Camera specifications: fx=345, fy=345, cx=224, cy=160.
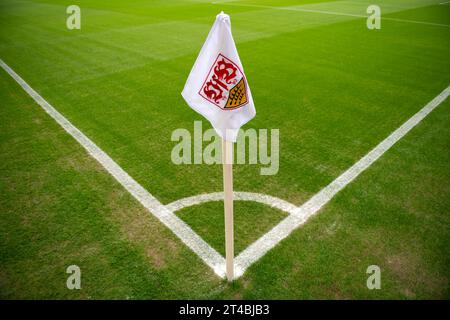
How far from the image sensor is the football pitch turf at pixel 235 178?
10.9 ft

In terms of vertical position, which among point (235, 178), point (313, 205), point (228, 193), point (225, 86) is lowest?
point (313, 205)

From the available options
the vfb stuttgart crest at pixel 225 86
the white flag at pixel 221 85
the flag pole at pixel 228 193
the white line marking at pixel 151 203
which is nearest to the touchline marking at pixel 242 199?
the white line marking at pixel 151 203

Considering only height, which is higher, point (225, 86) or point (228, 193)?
point (225, 86)

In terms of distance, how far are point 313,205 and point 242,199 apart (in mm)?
873

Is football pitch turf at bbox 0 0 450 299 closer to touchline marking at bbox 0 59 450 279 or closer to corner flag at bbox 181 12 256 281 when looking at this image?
touchline marking at bbox 0 59 450 279

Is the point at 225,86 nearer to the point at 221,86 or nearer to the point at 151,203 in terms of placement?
the point at 221,86

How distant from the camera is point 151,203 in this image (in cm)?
427

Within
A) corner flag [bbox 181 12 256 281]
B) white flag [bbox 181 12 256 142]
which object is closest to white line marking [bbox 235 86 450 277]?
corner flag [bbox 181 12 256 281]

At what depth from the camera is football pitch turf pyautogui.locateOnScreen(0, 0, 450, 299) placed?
3314 mm

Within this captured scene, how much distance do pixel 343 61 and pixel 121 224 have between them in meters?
8.03

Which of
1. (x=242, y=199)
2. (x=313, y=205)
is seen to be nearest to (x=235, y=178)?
(x=242, y=199)

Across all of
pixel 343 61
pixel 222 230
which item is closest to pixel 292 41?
pixel 343 61

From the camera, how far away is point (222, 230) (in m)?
3.85

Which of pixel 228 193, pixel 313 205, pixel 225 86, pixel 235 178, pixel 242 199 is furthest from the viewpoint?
pixel 235 178
